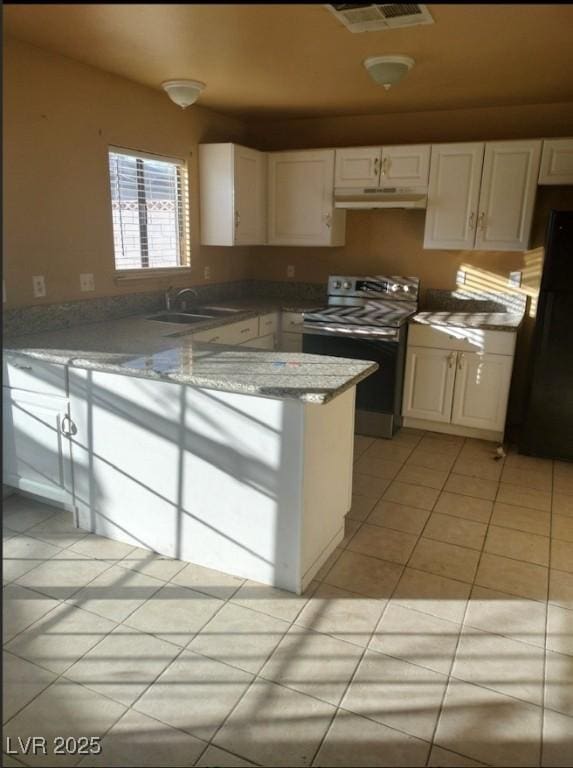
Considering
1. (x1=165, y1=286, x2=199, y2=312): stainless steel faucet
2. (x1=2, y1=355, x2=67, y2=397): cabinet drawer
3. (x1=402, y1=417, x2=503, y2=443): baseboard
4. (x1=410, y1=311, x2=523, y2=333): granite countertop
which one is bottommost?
(x1=402, y1=417, x2=503, y2=443): baseboard

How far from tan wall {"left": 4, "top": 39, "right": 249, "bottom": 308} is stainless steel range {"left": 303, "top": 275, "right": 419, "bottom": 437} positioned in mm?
1261

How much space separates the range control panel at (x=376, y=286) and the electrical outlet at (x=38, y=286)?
233 centimetres

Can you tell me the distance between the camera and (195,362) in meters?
2.42

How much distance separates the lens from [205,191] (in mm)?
4160

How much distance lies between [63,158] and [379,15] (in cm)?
176

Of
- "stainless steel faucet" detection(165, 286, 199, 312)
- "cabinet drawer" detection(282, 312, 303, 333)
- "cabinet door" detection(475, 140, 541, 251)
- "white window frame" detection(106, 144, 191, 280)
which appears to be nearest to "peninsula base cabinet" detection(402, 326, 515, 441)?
"cabinet door" detection(475, 140, 541, 251)

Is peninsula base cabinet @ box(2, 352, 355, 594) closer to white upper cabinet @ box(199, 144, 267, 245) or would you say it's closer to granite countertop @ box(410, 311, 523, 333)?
granite countertop @ box(410, 311, 523, 333)

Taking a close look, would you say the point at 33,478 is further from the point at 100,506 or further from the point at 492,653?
the point at 492,653

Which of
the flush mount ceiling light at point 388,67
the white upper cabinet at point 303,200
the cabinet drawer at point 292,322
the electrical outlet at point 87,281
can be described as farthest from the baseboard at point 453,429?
the electrical outlet at point 87,281

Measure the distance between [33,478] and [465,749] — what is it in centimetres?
223

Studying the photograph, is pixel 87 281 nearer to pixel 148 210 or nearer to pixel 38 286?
pixel 38 286

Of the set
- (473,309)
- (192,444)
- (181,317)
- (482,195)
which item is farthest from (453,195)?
(192,444)

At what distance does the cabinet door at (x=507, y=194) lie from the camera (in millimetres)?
3723

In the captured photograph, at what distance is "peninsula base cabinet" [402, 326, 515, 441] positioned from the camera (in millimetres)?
3852
